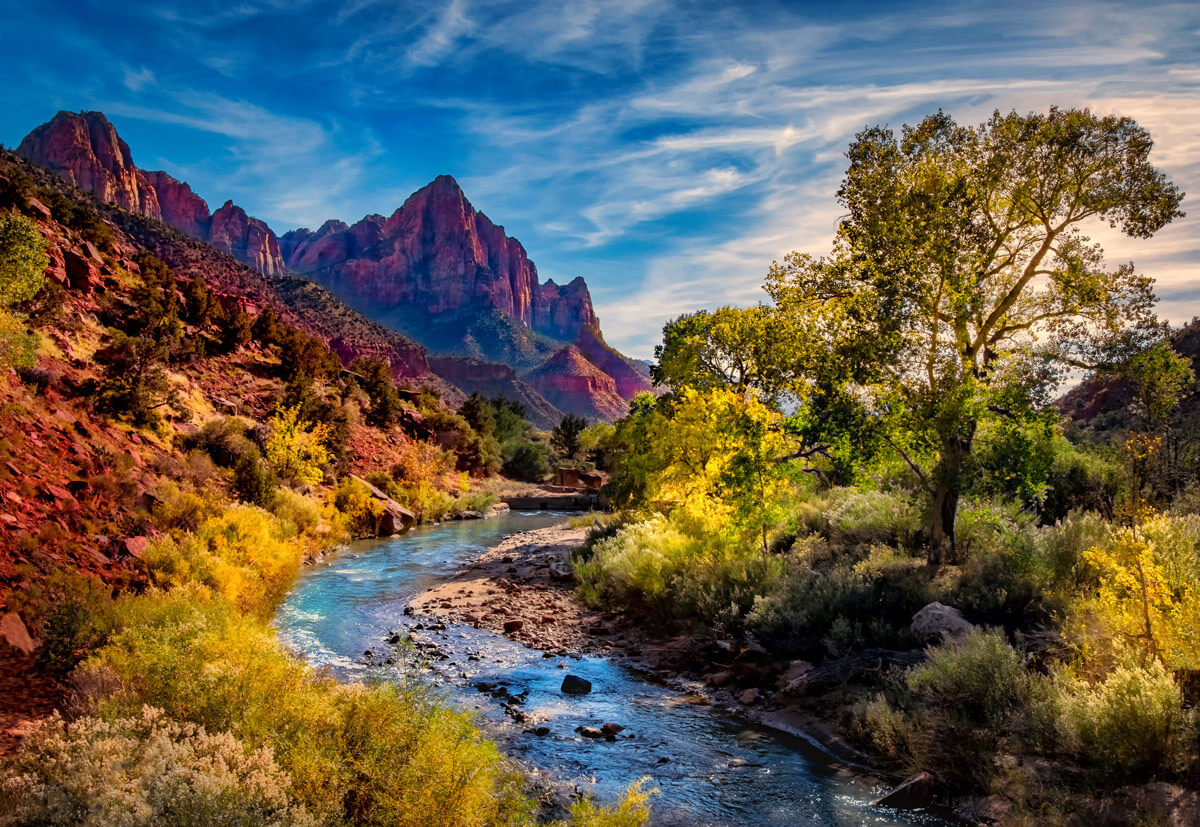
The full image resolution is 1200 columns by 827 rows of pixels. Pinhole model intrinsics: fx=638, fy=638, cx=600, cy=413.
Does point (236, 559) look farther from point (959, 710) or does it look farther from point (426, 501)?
point (426, 501)

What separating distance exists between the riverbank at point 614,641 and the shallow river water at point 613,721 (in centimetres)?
36

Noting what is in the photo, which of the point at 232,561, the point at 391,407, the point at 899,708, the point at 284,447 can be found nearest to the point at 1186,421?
the point at 899,708

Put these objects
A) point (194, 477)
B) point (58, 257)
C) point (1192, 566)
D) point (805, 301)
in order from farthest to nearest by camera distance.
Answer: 1. point (58, 257)
2. point (194, 477)
3. point (805, 301)
4. point (1192, 566)

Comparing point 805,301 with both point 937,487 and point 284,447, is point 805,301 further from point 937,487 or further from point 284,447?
point 284,447

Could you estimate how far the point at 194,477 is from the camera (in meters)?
19.5

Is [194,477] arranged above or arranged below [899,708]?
above

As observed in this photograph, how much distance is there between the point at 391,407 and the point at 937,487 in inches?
1461

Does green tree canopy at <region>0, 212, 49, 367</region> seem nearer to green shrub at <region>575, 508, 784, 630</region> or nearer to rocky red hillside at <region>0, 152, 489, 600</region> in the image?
rocky red hillside at <region>0, 152, 489, 600</region>

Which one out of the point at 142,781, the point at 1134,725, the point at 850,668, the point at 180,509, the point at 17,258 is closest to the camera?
the point at 142,781

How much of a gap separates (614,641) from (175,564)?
913cm

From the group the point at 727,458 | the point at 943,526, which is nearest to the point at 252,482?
the point at 727,458

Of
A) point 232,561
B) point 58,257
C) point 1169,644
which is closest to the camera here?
point 1169,644

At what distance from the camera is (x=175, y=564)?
1252cm

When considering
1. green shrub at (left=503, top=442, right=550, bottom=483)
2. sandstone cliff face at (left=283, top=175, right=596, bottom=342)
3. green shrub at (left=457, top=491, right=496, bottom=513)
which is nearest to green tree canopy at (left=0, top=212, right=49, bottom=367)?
green shrub at (left=457, top=491, right=496, bottom=513)
